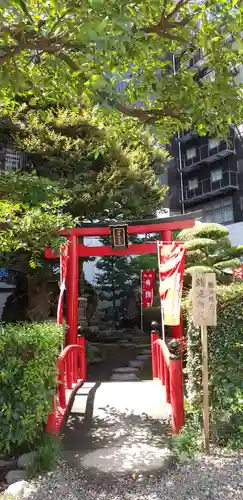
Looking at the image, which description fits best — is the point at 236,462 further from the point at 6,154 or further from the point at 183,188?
the point at 183,188

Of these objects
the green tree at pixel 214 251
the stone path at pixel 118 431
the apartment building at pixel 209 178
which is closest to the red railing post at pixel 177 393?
the stone path at pixel 118 431

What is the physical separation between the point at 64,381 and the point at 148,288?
38.2ft

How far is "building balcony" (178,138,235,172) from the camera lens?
28269 mm

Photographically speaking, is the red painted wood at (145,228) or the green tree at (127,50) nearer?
the green tree at (127,50)

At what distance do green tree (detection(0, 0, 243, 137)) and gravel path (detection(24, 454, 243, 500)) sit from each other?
13.2 feet

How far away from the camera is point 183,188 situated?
107 feet

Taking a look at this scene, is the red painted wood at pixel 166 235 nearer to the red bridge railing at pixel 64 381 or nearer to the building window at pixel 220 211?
the red bridge railing at pixel 64 381

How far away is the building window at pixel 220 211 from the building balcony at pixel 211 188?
78 cm

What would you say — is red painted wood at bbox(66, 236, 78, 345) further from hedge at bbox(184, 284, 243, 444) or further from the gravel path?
the gravel path

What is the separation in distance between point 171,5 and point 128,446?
6.21 metres

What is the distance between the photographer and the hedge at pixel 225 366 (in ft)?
15.7

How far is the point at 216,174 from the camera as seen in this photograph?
97.4 ft

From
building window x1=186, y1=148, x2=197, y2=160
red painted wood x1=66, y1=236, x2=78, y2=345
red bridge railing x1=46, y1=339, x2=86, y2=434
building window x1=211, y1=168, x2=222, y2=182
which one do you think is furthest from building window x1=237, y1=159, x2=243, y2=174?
red bridge railing x1=46, y1=339, x2=86, y2=434

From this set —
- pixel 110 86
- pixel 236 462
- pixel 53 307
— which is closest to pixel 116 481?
pixel 236 462
